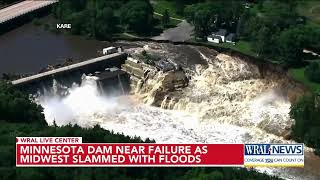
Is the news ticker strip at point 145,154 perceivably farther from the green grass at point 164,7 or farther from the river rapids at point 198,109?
the green grass at point 164,7

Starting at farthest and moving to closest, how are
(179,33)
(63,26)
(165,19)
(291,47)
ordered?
(165,19) < (179,33) < (63,26) < (291,47)

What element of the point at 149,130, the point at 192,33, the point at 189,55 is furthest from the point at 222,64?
the point at 149,130

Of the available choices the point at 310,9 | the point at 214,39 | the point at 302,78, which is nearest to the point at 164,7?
the point at 214,39

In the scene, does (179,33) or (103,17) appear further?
(179,33)

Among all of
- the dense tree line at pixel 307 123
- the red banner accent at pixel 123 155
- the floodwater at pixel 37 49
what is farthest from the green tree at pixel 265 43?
the red banner accent at pixel 123 155

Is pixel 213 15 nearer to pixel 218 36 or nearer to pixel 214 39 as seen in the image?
pixel 218 36

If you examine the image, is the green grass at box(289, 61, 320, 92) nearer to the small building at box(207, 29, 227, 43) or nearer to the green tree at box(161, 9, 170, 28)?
the small building at box(207, 29, 227, 43)
